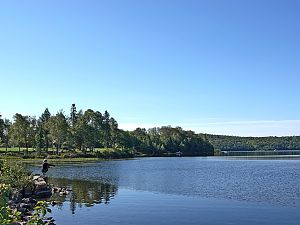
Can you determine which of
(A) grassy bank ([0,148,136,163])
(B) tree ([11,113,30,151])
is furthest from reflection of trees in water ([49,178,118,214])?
(B) tree ([11,113,30,151])

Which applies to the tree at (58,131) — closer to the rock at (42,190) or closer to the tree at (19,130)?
the tree at (19,130)

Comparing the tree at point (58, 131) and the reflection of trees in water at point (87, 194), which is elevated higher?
the tree at point (58, 131)

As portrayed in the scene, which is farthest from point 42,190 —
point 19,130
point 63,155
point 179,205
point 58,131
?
point 19,130

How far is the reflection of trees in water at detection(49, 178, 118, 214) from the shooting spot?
148 feet

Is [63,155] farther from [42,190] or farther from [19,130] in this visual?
[42,190]

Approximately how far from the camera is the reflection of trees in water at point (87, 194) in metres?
45.2

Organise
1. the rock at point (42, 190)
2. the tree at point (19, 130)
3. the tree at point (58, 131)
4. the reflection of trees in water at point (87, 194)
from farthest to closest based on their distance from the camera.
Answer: the tree at point (58, 131) → the tree at point (19, 130) → the rock at point (42, 190) → the reflection of trees in water at point (87, 194)

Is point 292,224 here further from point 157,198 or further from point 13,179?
point 13,179

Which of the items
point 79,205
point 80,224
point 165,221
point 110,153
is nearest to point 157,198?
point 79,205

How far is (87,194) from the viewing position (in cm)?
5244

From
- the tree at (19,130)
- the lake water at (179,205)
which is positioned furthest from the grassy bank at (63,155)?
the lake water at (179,205)

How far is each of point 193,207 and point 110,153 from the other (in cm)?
14532

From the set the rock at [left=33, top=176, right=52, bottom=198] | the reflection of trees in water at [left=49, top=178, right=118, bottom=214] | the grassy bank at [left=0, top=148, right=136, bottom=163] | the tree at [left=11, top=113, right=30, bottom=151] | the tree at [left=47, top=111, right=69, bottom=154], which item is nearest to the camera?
the reflection of trees in water at [left=49, top=178, right=118, bottom=214]

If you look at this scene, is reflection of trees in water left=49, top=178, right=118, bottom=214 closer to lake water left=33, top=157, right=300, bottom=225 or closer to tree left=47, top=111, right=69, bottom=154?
lake water left=33, top=157, right=300, bottom=225
